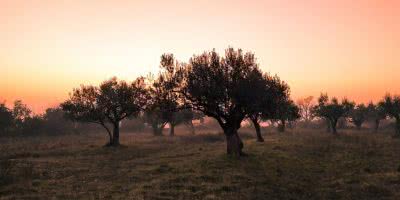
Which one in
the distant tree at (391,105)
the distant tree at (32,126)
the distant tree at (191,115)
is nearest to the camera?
the distant tree at (191,115)

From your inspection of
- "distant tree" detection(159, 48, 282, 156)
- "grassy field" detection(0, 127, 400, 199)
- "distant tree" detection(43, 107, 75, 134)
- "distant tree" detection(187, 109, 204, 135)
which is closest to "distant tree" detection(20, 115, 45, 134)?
"distant tree" detection(43, 107, 75, 134)

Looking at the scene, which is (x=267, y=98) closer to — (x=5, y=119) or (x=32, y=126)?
(x=5, y=119)

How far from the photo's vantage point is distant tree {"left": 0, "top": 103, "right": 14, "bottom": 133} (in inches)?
4247

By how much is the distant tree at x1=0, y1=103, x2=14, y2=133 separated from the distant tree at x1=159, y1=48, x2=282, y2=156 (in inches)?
3136

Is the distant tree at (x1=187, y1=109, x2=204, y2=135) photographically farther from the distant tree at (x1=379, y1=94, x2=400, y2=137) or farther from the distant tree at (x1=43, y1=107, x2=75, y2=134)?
the distant tree at (x1=379, y1=94, x2=400, y2=137)

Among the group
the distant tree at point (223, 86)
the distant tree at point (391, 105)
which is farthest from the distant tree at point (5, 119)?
the distant tree at point (391, 105)

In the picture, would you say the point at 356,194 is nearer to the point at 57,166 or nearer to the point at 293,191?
the point at 293,191

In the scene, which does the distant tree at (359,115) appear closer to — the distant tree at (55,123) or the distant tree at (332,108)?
the distant tree at (332,108)

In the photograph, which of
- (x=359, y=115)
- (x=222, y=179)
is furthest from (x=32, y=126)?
(x=359, y=115)

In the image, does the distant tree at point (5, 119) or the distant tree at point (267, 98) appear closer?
the distant tree at point (267, 98)

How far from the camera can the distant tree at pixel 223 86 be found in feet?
147

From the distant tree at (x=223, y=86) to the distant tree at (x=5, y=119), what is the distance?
7967cm

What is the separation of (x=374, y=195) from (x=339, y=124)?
13091cm

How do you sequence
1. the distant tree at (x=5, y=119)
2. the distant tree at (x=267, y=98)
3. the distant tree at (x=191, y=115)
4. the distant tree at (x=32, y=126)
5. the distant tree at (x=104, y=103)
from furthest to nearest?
1. the distant tree at (x=32, y=126)
2. the distant tree at (x=5, y=119)
3. the distant tree at (x=104, y=103)
4. the distant tree at (x=191, y=115)
5. the distant tree at (x=267, y=98)
